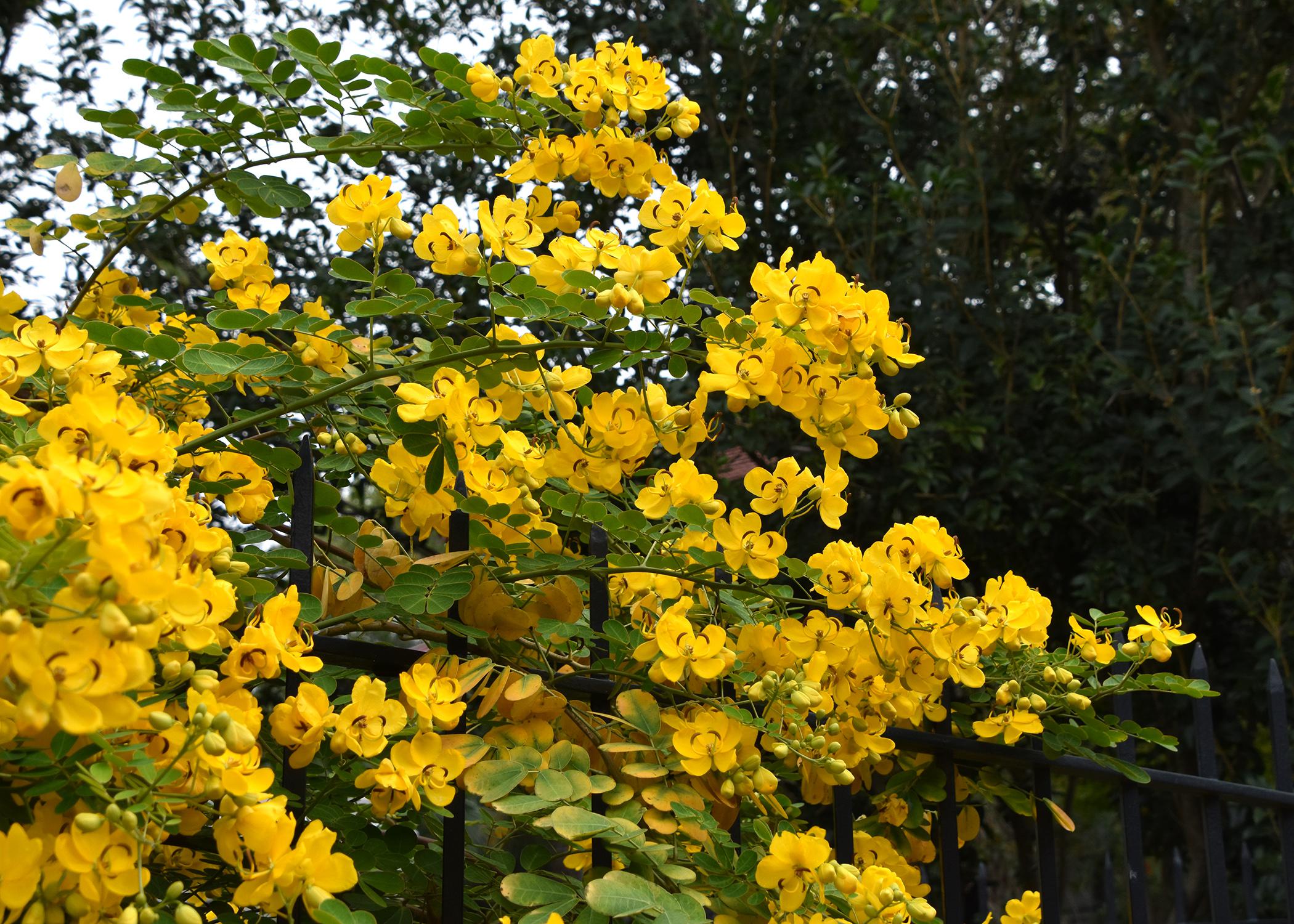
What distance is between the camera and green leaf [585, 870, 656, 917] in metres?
1.12

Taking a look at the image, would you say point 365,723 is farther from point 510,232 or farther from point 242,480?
point 510,232

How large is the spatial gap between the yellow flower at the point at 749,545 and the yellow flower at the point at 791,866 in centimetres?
30

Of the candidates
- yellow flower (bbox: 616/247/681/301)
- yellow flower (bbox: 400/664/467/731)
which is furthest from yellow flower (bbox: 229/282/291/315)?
yellow flower (bbox: 400/664/467/731)

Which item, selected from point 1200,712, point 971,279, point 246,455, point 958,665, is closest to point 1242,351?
point 971,279

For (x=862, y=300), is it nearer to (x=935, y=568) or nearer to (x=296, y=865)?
(x=935, y=568)

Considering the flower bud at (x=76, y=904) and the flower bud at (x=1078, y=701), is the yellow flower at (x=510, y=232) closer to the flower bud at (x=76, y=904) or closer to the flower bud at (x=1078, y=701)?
the flower bud at (x=76, y=904)

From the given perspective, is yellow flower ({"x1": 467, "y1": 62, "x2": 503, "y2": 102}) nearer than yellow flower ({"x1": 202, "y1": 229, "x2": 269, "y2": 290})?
Yes

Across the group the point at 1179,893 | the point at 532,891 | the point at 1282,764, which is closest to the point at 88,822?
the point at 532,891

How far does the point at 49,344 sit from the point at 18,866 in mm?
566

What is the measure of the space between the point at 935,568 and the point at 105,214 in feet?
3.91

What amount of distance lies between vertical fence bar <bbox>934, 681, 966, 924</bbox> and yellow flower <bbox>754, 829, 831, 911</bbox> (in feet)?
1.53

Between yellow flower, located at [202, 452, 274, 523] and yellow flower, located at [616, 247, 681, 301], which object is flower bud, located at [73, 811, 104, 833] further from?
yellow flower, located at [616, 247, 681, 301]

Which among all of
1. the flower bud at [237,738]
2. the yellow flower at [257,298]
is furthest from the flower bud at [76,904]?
the yellow flower at [257,298]

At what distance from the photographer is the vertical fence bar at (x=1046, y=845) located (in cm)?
178
